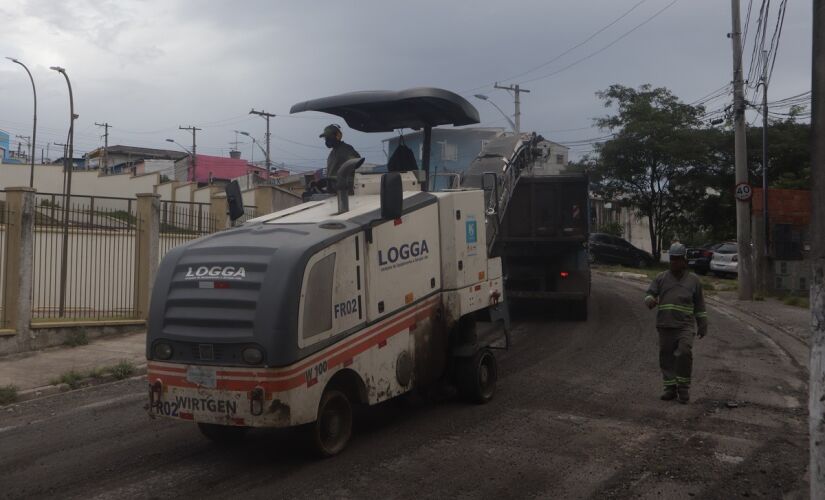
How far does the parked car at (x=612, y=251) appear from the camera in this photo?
30.3m

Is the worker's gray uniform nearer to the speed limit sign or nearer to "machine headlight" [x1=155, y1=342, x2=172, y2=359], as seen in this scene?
"machine headlight" [x1=155, y1=342, x2=172, y2=359]

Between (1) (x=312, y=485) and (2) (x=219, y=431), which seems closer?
(1) (x=312, y=485)

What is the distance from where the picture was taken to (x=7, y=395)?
28.9 ft

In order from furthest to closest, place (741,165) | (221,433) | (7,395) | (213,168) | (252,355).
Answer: (213,168) → (741,165) → (7,395) → (221,433) → (252,355)

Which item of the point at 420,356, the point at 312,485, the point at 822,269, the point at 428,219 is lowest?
the point at 312,485

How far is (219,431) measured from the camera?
6.44 m

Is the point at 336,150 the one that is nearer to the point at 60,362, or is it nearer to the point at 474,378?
the point at 474,378

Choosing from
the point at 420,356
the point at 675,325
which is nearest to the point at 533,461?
the point at 420,356

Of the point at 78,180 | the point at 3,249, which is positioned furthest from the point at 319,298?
the point at 78,180

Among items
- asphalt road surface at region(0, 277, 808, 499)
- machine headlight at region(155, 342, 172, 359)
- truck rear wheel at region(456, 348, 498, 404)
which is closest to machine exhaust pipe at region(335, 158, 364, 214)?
machine headlight at region(155, 342, 172, 359)

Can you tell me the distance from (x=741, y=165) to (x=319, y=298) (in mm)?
15028

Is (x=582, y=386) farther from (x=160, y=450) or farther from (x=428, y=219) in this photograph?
(x=160, y=450)

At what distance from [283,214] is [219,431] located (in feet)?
6.71

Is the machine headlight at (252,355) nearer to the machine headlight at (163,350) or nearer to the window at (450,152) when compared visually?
the machine headlight at (163,350)
